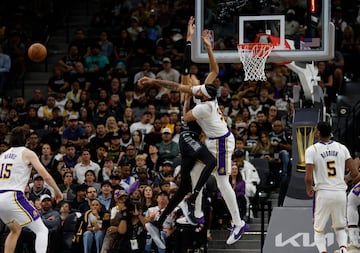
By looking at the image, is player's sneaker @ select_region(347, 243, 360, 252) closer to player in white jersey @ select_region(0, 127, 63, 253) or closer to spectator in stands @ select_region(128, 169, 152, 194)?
spectator in stands @ select_region(128, 169, 152, 194)

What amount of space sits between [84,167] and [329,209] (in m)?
6.42

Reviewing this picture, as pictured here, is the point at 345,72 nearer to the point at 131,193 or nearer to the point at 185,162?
the point at 131,193

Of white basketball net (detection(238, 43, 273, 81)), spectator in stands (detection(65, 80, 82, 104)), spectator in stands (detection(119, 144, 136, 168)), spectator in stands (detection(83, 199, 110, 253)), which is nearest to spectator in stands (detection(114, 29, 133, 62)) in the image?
spectator in stands (detection(65, 80, 82, 104))

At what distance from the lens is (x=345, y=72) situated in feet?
78.1

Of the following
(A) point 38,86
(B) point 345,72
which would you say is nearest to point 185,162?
(B) point 345,72

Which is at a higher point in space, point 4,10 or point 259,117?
point 4,10

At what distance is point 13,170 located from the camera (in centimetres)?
1573

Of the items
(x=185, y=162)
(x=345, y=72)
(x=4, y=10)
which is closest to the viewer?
(x=185, y=162)

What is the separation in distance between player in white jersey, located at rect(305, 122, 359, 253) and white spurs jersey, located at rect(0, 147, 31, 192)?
3.97m

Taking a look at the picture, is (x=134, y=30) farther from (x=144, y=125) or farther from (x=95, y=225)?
(x=95, y=225)

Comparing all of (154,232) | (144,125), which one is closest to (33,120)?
(144,125)

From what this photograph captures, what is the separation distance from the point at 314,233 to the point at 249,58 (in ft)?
9.16

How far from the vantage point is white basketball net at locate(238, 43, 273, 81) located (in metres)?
16.6

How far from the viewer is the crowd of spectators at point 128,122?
19297 mm
